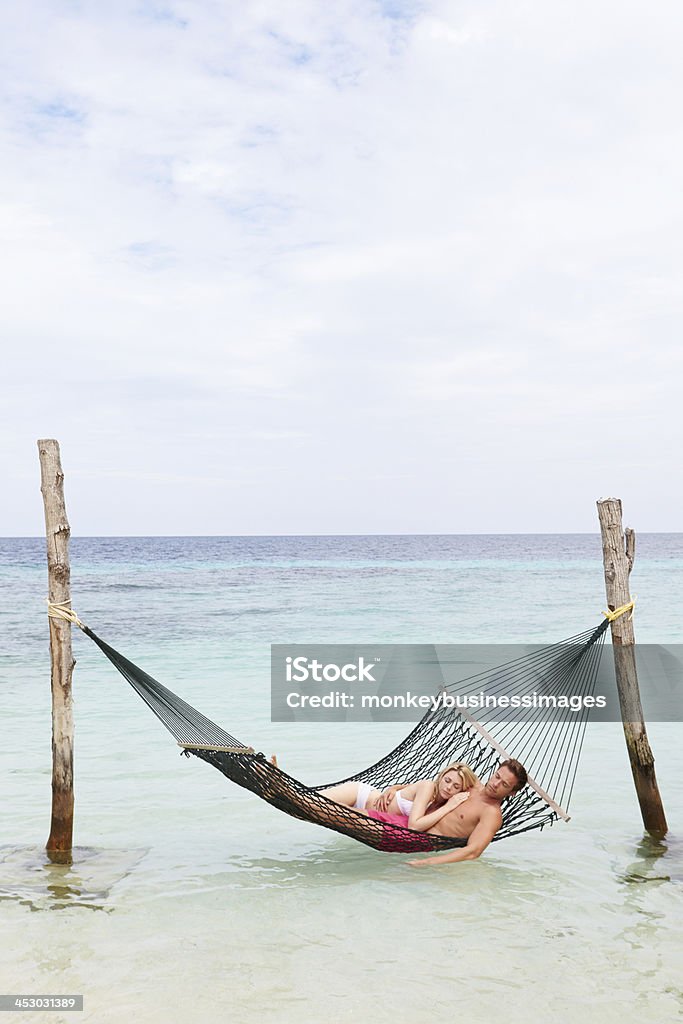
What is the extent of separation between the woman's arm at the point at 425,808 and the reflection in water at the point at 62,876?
1142mm

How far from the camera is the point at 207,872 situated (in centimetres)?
338

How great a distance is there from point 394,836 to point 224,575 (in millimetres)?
20609

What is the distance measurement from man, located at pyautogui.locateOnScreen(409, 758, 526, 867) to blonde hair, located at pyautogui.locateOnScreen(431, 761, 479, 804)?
63mm

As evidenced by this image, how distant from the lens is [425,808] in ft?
11.5

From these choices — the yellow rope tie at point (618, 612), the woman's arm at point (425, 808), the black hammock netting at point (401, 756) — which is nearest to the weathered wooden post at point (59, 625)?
the black hammock netting at point (401, 756)

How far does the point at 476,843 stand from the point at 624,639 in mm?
1041

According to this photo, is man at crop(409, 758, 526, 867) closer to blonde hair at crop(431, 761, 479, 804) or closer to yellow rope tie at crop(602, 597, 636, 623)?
blonde hair at crop(431, 761, 479, 804)

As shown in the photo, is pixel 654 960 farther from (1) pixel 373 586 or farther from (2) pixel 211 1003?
(1) pixel 373 586

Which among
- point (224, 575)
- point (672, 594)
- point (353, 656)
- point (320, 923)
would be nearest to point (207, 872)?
point (320, 923)

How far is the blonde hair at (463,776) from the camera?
352 cm

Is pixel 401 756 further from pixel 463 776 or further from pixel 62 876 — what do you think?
pixel 62 876

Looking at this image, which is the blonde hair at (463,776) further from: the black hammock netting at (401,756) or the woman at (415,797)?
the black hammock netting at (401,756)

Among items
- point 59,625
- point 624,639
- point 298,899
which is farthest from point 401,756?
point 59,625

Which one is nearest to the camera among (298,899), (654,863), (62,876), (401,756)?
(298,899)
